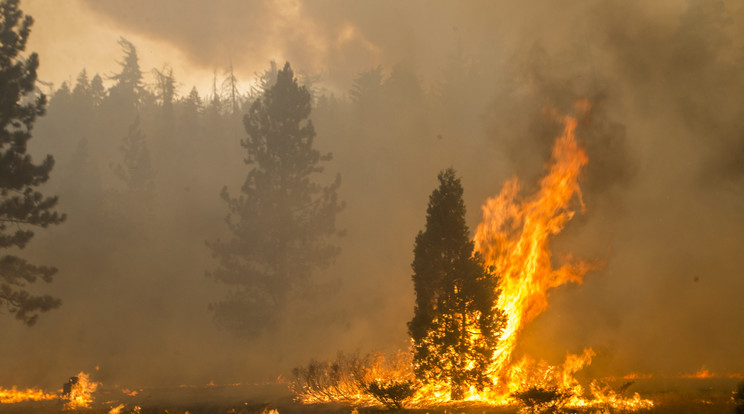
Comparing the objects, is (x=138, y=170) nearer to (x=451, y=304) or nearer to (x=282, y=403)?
(x=282, y=403)

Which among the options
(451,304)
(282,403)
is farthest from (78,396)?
(451,304)

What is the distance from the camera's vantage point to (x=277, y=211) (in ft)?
121

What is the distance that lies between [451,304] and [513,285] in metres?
3.11

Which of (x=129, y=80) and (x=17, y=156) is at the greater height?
(x=129, y=80)

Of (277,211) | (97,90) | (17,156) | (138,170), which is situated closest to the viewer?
(17,156)

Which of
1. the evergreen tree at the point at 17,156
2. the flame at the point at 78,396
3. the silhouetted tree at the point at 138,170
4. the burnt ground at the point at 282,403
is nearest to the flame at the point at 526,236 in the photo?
the burnt ground at the point at 282,403

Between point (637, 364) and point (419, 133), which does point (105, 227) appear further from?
point (637, 364)

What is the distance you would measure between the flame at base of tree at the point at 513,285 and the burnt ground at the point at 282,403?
109 cm

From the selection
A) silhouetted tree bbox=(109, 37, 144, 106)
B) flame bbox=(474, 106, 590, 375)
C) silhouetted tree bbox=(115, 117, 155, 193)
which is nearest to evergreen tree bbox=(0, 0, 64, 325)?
flame bbox=(474, 106, 590, 375)

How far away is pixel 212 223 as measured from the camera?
170 feet

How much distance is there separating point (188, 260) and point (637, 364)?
3927 cm

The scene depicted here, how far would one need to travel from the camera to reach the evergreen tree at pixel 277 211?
36094 millimetres

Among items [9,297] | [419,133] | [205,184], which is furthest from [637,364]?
[205,184]

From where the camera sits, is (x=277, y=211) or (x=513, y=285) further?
(x=277, y=211)
